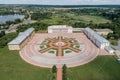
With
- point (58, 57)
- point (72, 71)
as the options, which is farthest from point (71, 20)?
point (72, 71)

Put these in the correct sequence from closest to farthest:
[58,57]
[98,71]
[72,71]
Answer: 1. [98,71]
2. [72,71]
3. [58,57]

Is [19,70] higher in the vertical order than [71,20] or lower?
lower

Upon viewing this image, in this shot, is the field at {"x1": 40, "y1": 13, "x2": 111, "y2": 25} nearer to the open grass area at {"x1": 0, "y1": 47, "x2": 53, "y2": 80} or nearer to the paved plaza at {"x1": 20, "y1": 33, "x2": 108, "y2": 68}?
the paved plaza at {"x1": 20, "y1": 33, "x2": 108, "y2": 68}

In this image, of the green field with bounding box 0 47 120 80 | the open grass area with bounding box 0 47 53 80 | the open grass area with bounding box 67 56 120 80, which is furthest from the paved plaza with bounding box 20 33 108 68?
the open grass area with bounding box 67 56 120 80

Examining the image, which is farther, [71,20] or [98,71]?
[71,20]

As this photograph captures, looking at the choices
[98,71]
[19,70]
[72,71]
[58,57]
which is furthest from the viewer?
[58,57]

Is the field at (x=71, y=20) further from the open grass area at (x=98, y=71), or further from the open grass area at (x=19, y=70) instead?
the open grass area at (x=98, y=71)

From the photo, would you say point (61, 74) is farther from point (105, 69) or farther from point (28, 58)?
point (28, 58)

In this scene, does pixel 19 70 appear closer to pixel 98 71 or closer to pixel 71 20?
pixel 98 71
